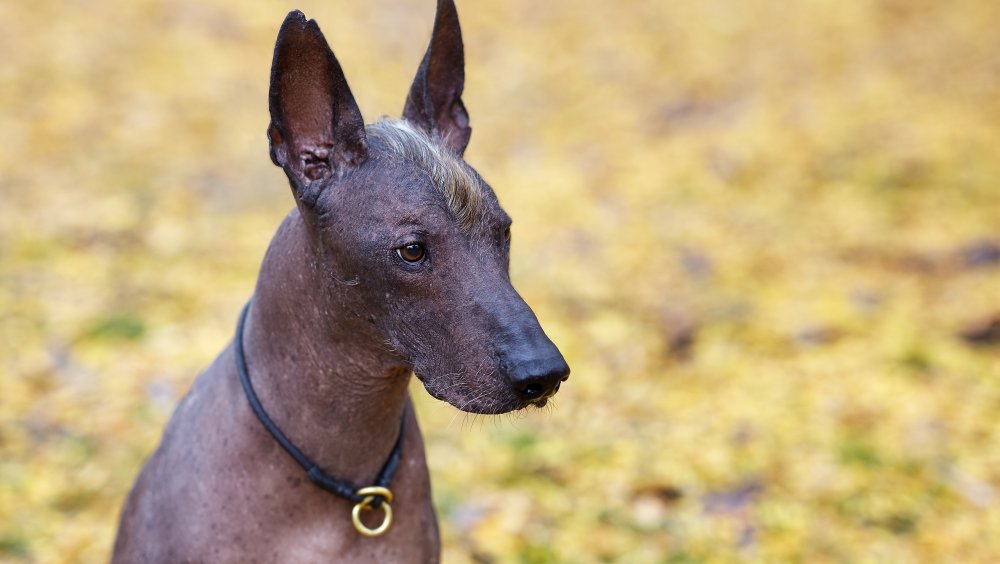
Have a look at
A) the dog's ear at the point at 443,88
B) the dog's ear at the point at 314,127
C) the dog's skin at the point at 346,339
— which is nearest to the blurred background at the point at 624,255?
the dog's skin at the point at 346,339

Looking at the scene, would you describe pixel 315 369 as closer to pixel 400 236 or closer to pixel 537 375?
pixel 400 236

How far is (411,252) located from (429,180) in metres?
0.16

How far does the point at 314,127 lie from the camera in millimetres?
2031

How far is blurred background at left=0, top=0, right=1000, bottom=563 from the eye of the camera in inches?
174

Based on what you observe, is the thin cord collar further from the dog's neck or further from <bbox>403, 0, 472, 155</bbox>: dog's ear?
<bbox>403, 0, 472, 155</bbox>: dog's ear

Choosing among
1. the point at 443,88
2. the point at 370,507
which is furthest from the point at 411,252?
the point at 370,507

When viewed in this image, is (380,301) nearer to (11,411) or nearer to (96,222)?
(11,411)

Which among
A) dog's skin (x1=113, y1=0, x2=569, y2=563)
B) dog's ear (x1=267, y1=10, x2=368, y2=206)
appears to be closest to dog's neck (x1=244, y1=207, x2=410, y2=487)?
dog's skin (x1=113, y1=0, x2=569, y2=563)

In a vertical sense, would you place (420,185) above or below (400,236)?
above

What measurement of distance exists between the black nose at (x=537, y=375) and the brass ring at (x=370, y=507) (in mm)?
594

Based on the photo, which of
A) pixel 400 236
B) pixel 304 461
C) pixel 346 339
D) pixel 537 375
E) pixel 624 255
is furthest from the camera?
pixel 624 255

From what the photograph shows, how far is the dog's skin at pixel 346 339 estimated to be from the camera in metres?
1.96

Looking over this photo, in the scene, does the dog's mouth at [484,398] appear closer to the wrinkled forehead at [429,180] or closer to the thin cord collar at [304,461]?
the wrinkled forehead at [429,180]

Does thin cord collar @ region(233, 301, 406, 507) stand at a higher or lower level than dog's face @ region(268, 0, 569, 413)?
lower
